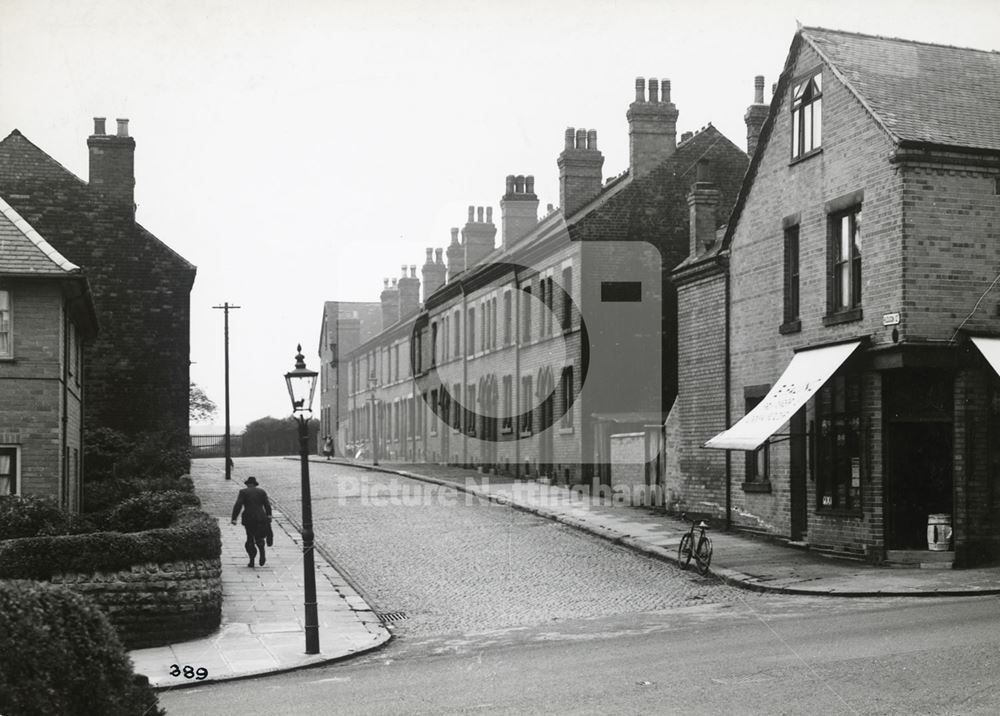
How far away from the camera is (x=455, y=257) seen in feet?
184

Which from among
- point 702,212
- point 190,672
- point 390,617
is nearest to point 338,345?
point 702,212

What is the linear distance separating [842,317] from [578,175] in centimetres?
2005

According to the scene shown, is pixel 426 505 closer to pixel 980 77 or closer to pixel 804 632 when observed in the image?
pixel 980 77

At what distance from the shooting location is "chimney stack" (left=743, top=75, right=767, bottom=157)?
3222 centimetres

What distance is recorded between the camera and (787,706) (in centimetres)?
994

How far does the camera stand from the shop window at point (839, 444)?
68.5ft

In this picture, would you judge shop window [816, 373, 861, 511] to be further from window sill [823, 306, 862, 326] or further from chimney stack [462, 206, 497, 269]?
chimney stack [462, 206, 497, 269]

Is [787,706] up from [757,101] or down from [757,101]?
down

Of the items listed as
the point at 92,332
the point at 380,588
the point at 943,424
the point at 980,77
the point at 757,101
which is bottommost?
the point at 380,588

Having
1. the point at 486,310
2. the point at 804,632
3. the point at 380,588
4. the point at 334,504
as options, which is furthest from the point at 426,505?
the point at 804,632

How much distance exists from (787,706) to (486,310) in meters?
37.1

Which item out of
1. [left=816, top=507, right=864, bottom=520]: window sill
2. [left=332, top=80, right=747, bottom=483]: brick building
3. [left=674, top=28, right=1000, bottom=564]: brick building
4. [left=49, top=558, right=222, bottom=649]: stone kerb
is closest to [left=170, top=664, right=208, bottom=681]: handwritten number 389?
[left=49, top=558, right=222, bottom=649]: stone kerb

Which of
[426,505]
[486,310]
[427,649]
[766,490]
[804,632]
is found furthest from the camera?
[486,310]

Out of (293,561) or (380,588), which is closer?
(380,588)
